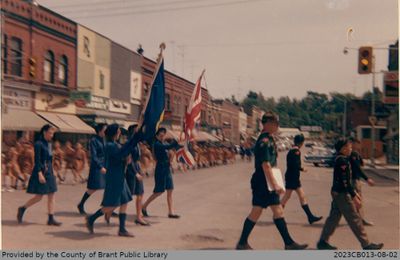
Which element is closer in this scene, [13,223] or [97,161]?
[13,223]

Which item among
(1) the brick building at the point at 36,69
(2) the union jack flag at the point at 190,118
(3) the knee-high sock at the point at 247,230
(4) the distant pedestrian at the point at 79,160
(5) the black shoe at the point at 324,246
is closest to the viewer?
(3) the knee-high sock at the point at 247,230

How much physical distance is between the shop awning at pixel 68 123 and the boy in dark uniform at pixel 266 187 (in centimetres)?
353

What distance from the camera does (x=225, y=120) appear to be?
324 inches

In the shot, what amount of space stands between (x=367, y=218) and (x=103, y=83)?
530cm

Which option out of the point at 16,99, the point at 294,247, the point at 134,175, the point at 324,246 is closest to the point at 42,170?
the point at 16,99

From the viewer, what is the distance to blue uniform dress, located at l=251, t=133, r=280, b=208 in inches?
241

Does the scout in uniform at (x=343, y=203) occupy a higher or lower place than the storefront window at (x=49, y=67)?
lower

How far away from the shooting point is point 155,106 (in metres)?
6.96

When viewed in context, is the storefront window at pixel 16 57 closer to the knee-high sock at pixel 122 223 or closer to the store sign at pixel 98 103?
the store sign at pixel 98 103

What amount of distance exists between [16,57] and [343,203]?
6272mm

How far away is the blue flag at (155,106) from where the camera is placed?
22.3 feet

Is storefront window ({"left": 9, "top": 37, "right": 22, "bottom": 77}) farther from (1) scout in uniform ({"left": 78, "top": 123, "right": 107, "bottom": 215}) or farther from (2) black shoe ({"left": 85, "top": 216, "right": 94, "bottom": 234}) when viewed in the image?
(2) black shoe ({"left": 85, "top": 216, "right": 94, "bottom": 234})

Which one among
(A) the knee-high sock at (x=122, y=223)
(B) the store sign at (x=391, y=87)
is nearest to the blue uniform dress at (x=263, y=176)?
(A) the knee-high sock at (x=122, y=223)

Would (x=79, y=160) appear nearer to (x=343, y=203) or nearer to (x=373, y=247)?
(x=343, y=203)
